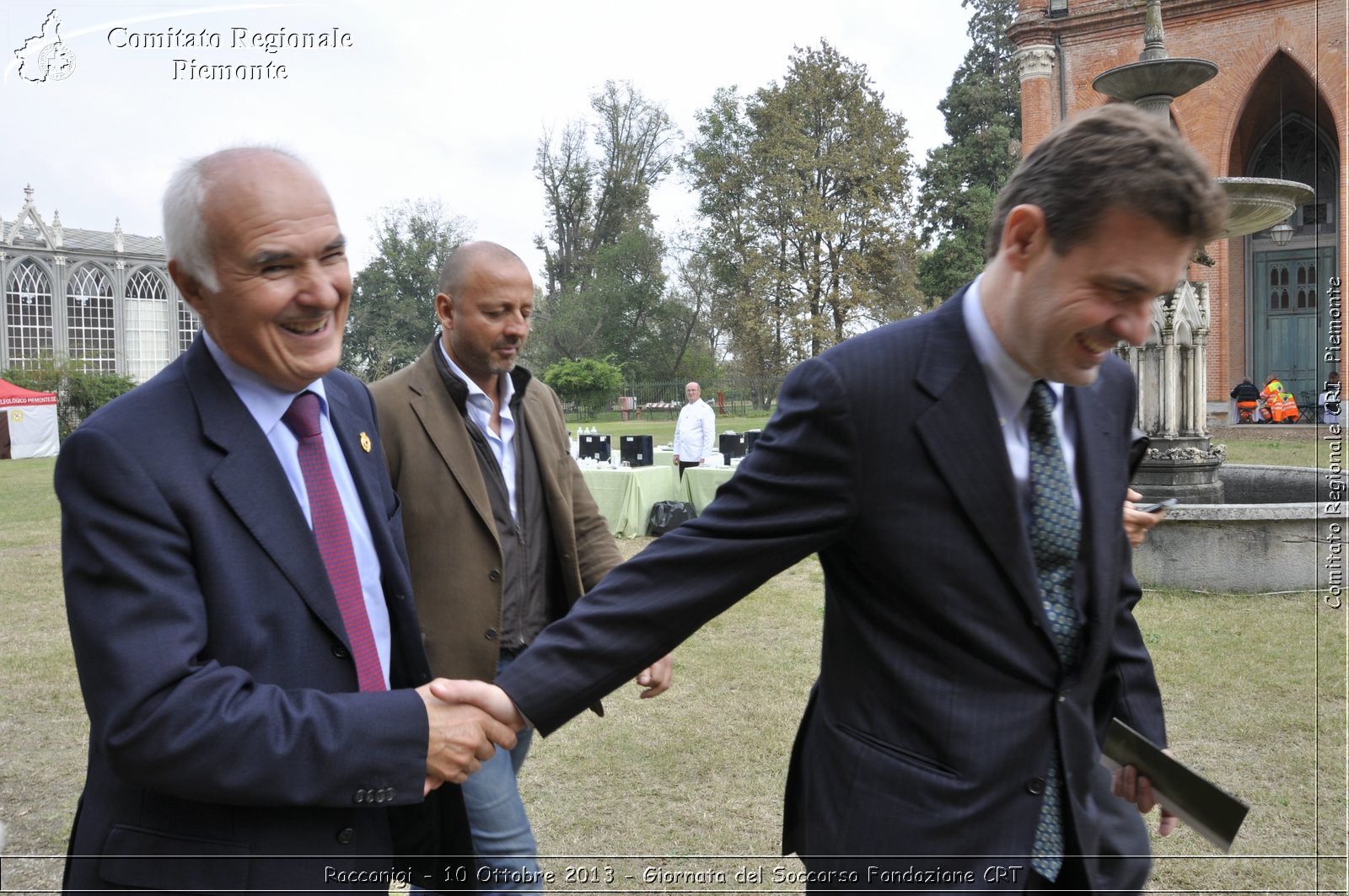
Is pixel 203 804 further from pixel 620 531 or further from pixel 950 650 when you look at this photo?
pixel 620 531

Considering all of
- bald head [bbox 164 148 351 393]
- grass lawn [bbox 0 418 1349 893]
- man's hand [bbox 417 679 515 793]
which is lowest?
grass lawn [bbox 0 418 1349 893]

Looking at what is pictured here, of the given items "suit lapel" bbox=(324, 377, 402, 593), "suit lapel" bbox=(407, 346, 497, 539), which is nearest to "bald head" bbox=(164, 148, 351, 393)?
"suit lapel" bbox=(324, 377, 402, 593)

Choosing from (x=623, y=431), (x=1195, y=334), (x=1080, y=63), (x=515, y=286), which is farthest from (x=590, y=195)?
(x=515, y=286)

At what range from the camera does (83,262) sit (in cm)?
5031

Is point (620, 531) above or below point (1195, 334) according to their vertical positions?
below

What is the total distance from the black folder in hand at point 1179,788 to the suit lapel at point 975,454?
490 mm

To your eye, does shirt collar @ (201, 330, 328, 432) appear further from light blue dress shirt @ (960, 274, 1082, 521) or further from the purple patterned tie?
light blue dress shirt @ (960, 274, 1082, 521)

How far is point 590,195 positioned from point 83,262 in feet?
86.0

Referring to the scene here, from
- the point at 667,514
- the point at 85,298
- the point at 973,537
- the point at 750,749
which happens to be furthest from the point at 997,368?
Answer: the point at 85,298

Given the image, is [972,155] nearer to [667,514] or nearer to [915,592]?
[667,514]

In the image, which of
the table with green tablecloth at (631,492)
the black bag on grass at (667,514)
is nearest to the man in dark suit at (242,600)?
the black bag on grass at (667,514)

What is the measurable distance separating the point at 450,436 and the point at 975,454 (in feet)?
6.45

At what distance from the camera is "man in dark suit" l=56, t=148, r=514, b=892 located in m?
1.57

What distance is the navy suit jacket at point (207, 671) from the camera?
61.3 inches
